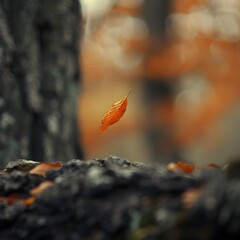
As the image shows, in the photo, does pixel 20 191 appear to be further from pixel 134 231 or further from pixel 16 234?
pixel 134 231

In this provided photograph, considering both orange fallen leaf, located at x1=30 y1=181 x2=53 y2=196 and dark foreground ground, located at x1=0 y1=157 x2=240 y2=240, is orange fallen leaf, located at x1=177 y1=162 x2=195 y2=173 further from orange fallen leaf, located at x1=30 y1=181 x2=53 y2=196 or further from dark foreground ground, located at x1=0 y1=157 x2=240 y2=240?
orange fallen leaf, located at x1=30 y1=181 x2=53 y2=196

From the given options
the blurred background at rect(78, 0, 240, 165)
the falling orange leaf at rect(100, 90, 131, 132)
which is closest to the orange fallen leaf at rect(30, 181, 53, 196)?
the falling orange leaf at rect(100, 90, 131, 132)

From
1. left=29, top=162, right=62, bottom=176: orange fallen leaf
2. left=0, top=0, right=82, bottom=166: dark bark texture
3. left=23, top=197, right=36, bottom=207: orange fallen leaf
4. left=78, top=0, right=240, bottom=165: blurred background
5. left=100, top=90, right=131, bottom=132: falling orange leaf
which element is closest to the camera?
left=23, top=197, right=36, bottom=207: orange fallen leaf

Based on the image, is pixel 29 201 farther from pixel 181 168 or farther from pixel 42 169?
pixel 181 168

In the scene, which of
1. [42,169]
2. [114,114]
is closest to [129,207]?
[42,169]

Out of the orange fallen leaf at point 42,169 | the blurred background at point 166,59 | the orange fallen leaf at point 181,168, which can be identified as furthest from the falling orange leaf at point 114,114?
the blurred background at point 166,59

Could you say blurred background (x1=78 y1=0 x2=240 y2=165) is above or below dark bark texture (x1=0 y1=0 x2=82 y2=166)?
above
